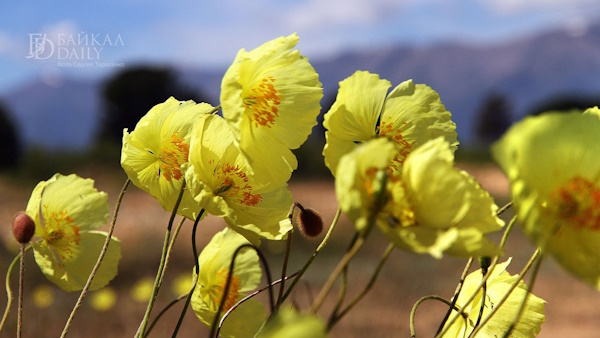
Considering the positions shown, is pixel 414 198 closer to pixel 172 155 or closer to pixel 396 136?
pixel 396 136

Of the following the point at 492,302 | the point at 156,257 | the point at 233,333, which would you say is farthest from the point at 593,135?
the point at 156,257

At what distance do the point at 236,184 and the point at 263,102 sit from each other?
0.07 meters

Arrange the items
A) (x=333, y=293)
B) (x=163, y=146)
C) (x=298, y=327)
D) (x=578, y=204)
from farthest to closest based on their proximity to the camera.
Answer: (x=333, y=293) → (x=163, y=146) → (x=578, y=204) → (x=298, y=327)

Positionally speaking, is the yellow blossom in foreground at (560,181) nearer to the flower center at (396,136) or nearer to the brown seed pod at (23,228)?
the flower center at (396,136)

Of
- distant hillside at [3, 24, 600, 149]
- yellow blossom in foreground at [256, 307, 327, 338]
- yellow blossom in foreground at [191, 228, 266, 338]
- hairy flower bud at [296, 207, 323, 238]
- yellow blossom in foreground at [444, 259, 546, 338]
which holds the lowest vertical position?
distant hillside at [3, 24, 600, 149]

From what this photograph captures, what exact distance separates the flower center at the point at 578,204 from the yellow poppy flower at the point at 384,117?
14cm

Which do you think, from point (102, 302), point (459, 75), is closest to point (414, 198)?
point (102, 302)

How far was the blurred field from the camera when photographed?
409 cm

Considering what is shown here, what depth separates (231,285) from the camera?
24.6 inches

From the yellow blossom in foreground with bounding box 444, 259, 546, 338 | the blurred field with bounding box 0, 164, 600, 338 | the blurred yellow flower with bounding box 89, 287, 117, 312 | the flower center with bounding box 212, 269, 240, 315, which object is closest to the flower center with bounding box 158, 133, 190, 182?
the flower center with bounding box 212, 269, 240, 315

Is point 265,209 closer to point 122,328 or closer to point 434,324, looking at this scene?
point 122,328

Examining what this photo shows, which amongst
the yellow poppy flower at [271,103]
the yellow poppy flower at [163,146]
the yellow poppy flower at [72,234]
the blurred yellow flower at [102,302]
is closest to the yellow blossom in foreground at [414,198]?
the yellow poppy flower at [271,103]

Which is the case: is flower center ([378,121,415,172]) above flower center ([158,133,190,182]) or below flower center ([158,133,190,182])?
above

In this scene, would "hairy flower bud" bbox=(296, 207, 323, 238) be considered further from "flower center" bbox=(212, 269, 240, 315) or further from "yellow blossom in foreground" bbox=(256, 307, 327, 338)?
"yellow blossom in foreground" bbox=(256, 307, 327, 338)
